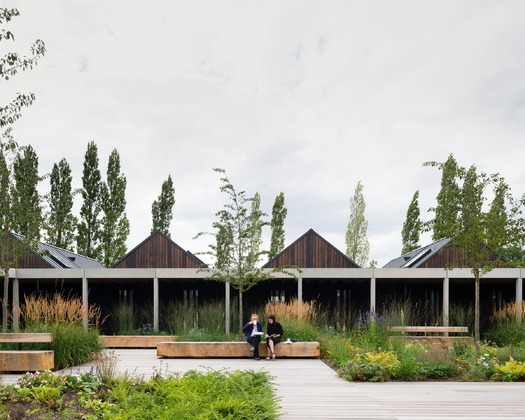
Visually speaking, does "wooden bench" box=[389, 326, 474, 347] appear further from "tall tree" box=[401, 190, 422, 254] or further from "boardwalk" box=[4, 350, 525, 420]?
"tall tree" box=[401, 190, 422, 254]

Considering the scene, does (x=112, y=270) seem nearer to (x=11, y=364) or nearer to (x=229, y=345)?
(x=229, y=345)

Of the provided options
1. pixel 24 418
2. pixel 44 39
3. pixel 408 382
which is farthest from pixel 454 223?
pixel 24 418

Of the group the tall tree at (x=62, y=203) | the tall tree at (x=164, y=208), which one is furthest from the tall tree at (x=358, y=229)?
the tall tree at (x=62, y=203)

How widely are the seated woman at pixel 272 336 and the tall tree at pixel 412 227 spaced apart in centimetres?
2121

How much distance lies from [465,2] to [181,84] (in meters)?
4.97

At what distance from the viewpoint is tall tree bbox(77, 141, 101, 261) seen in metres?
26.7

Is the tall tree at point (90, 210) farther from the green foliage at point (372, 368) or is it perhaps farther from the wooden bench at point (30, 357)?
the green foliage at point (372, 368)

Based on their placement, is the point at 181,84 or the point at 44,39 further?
the point at 181,84

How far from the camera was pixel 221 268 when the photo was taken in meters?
12.7

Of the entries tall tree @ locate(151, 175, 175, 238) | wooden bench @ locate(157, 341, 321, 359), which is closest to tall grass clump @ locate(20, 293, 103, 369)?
wooden bench @ locate(157, 341, 321, 359)

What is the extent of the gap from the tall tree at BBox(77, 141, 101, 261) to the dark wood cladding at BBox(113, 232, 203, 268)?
25.5 feet

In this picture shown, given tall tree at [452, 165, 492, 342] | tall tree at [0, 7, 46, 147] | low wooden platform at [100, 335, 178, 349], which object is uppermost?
tall tree at [0, 7, 46, 147]

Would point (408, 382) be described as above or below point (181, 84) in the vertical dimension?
below

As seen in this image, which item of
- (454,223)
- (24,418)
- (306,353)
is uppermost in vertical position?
(454,223)
